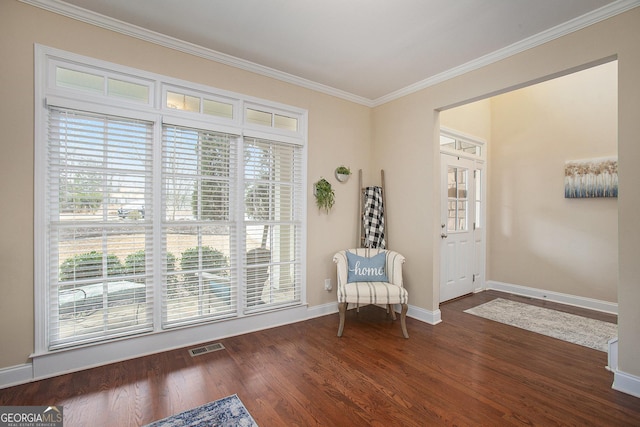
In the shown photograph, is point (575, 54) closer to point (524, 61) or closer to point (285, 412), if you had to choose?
point (524, 61)

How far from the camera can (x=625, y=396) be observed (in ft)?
6.97

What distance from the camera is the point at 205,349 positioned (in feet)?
9.20

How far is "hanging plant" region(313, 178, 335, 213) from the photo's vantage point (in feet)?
12.0

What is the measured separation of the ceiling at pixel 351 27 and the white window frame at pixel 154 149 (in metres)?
0.37

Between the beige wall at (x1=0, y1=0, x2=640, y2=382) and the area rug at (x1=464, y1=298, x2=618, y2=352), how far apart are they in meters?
0.90

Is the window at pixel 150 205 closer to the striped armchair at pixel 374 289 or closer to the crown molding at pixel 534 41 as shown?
the striped armchair at pixel 374 289

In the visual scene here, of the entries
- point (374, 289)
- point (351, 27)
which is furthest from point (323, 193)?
point (351, 27)

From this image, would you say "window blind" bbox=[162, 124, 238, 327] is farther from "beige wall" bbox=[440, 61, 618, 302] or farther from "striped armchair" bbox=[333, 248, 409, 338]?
"beige wall" bbox=[440, 61, 618, 302]

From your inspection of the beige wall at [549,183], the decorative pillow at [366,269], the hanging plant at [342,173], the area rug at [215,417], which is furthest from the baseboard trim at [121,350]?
the beige wall at [549,183]

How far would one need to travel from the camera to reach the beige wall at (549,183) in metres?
3.89

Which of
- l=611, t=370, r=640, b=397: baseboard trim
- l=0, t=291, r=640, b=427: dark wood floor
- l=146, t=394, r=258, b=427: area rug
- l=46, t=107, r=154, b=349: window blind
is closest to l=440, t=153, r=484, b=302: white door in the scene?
l=0, t=291, r=640, b=427: dark wood floor

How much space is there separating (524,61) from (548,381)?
9.01ft

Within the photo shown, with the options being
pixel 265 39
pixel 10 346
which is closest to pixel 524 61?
pixel 265 39

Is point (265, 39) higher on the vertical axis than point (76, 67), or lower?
higher
